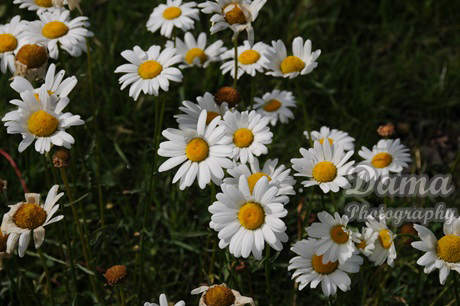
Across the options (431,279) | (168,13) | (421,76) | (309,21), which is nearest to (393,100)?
(421,76)

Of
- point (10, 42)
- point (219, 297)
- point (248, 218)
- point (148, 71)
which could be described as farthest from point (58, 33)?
point (219, 297)

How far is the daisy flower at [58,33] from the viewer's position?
8.43 ft

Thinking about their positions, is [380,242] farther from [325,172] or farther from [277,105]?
[277,105]

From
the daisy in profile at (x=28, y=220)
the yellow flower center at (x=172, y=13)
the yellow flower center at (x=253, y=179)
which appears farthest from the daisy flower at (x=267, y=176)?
the yellow flower center at (x=172, y=13)

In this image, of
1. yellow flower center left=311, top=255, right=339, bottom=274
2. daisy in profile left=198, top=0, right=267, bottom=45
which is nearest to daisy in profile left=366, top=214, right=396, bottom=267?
yellow flower center left=311, top=255, right=339, bottom=274

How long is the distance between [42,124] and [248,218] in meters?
0.78

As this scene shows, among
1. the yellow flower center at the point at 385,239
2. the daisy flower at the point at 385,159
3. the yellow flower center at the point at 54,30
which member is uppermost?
the yellow flower center at the point at 54,30

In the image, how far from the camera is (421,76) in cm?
421

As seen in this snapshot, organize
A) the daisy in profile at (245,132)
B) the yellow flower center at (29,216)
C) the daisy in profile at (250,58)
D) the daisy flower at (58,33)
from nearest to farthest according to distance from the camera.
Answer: the yellow flower center at (29,216), the daisy in profile at (245,132), the daisy flower at (58,33), the daisy in profile at (250,58)

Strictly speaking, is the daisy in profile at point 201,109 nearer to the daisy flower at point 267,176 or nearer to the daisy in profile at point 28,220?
the daisy flower at point 267,176

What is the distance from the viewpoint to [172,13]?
305 cm

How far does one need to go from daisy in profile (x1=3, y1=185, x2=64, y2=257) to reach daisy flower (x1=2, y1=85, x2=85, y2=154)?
18 centimetres

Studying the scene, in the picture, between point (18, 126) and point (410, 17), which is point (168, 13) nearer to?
point (18, 126)

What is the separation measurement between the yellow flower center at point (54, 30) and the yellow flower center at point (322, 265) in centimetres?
143
